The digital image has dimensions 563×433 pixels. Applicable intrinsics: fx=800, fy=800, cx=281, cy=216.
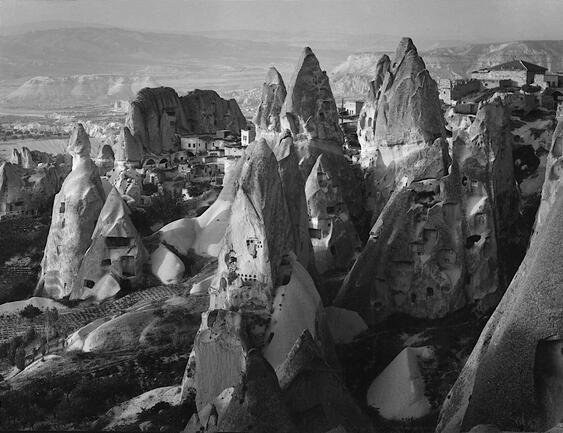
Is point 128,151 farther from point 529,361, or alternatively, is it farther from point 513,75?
point 529,361

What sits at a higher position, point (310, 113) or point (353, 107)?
point (310, 113)

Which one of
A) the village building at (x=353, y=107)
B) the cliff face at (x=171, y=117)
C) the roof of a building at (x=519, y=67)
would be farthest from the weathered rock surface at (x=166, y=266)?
the village building at (x=353, y=107)

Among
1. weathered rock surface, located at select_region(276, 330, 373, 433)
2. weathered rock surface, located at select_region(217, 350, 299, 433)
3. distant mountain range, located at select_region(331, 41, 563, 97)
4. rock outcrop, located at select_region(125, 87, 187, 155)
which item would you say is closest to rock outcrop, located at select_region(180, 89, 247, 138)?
rock outcrop, located at select_region(125, 87, 187, 155)

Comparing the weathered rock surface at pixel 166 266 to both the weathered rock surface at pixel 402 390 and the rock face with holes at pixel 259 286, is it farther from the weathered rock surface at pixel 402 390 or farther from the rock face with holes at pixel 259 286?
the weathered rock surface at pixel 402 390

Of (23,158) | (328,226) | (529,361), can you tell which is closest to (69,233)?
(328,226)

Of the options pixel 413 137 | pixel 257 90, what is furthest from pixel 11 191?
pixel 257 90

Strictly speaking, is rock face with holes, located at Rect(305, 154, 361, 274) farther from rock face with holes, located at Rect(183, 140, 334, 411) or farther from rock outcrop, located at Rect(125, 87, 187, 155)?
rock outcrop, located at Rect(125, 87, 187, 155)
